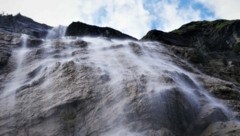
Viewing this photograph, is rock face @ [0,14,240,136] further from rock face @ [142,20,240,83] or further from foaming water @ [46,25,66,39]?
foaming water @ [46,25,66,39]

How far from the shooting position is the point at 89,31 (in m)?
48.1

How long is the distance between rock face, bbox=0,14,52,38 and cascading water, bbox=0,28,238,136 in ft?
61.7

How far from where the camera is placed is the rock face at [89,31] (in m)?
47.3

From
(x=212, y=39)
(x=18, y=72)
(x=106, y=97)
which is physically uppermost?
(x=212, y=39)

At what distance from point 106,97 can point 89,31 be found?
28.4 meters

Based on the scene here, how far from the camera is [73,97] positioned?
20.8 m

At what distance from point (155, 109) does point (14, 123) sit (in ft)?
23.8

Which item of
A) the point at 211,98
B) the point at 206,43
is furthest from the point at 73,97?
the point at 206,43

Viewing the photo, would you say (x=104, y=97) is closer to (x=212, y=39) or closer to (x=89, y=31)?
(x=89, y=31)

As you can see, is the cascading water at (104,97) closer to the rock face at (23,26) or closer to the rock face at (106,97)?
the rock face at (106,97)

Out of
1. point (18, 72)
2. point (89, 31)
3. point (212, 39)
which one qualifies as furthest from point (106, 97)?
point (212, 39)

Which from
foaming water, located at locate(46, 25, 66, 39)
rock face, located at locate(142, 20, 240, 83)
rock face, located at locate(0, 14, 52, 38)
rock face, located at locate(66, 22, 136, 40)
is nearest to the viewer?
rock face, located at locate(142, 20, 240, 83)

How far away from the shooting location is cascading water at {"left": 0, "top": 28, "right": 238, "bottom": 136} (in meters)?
18.6

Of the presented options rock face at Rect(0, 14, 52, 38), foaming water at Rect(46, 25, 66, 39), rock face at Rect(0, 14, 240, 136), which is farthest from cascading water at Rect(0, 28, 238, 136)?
foaming water at Rect(46, 25, 66, 39)
